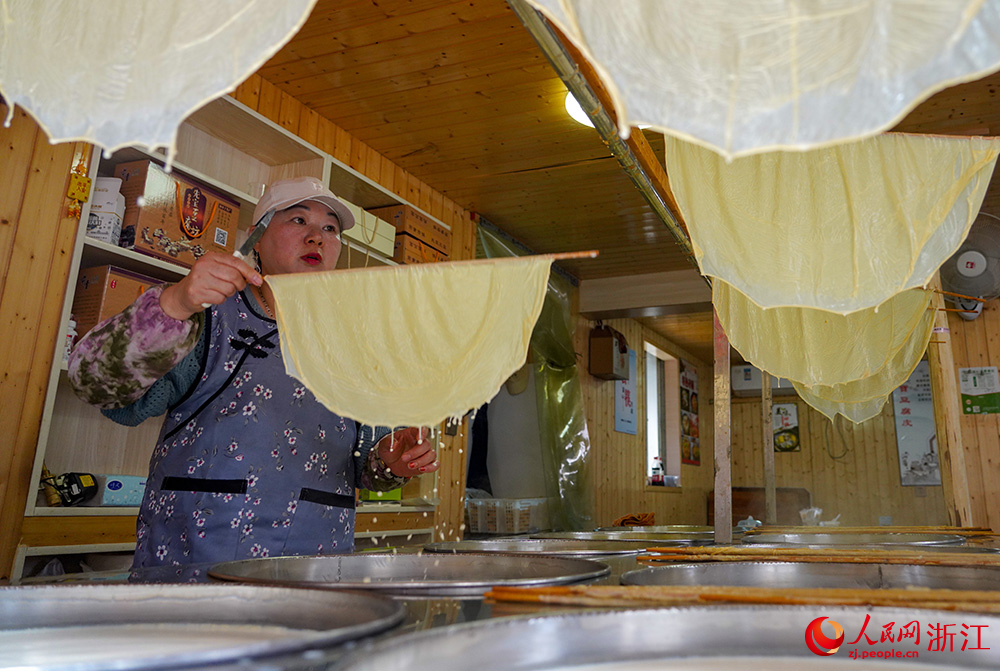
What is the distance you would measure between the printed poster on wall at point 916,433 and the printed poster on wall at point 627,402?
10.0 feet

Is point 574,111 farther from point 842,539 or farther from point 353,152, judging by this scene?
point 842,539

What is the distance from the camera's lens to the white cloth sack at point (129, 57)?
70 cm

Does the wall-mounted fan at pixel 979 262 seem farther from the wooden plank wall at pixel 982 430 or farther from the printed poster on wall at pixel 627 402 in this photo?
the printed poster on wall at pixel 627 402

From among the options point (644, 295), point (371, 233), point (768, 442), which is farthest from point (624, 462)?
point (371, 233)

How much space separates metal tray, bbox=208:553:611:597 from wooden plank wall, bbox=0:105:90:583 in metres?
1.72

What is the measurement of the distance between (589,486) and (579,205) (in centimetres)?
215

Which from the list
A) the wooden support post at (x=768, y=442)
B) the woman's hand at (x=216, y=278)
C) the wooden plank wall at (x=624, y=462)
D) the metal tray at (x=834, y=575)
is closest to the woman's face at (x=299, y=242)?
the woman's hand at (x=216, y=278)

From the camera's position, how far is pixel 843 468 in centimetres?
907

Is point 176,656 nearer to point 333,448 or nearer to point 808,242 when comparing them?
point 808,242

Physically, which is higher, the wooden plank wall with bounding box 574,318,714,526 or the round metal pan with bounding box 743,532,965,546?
the wooden plank wall with bounding box 574,318,714,526

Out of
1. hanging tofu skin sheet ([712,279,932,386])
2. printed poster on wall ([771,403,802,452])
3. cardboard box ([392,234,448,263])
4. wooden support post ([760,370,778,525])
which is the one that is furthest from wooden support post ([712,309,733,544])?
printed poster on wall ([771,403,802,452])

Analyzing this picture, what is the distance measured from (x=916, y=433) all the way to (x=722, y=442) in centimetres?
773

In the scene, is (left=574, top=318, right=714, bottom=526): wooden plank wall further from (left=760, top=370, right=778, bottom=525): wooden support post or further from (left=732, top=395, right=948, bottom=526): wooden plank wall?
(left=760, top=370, right=778, bottom=525): wooden support post

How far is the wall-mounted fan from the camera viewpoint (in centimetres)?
471
